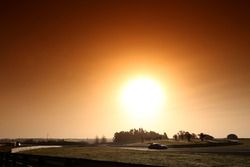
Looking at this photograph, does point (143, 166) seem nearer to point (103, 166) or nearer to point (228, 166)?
point (103, 166)

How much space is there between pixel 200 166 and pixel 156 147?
158 feet

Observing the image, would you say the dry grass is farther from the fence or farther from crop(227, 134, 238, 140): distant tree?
crop(227, 134, 238, 140): distant tree

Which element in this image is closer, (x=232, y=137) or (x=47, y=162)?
(x=47, y=162)

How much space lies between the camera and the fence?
32.9 ft

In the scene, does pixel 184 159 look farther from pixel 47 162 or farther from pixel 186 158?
pixel 47 162

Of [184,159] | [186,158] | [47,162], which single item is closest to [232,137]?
[186,158]

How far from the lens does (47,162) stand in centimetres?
1471

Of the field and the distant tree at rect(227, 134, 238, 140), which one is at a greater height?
the distant tree at rect(227, 134, 238, 140)

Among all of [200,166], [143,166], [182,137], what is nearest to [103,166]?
[143,166]

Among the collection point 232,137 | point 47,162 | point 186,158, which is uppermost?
point 232,137

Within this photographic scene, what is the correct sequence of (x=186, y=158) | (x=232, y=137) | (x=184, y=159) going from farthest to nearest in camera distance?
1. (x=232, y=137)
2. (x=186, y=158)
3. (x=184, y=159)

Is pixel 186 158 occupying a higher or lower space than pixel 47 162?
higher

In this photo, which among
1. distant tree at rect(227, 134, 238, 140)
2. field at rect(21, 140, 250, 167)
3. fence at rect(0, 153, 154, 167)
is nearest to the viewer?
fence at rect(0, 153, 154, 167)

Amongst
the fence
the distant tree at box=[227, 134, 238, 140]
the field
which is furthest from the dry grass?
the distant tree at box=[227, 134, 238, 140]
